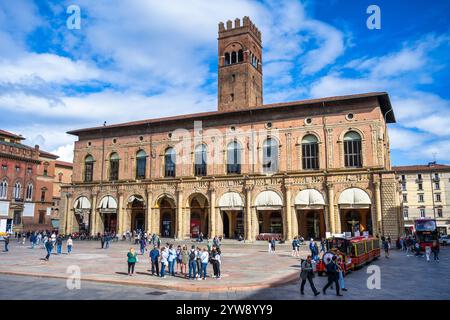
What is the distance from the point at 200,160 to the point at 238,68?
1826 cm

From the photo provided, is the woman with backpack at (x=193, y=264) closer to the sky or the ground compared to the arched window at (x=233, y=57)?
closer to the ground

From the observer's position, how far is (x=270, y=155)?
42.5m

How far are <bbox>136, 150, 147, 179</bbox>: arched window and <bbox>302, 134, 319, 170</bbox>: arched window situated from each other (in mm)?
20513

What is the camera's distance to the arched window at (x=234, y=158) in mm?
43969

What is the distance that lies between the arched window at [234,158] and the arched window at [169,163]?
7525mm

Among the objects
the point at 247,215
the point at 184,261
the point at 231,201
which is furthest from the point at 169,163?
the point at 184,261

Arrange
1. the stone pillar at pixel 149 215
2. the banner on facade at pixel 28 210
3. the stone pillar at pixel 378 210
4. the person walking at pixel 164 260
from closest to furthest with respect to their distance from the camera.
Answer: the person walking at pixel 164 260 → the stone pillar at pixel 378 210 → the stone pillar at pixel 149 215 → the banner on facade at pixel 28 210

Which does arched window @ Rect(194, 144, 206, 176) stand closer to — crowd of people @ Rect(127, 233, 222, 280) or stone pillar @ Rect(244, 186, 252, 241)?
stone pillar @ Rect(244, 186, 252, 241)

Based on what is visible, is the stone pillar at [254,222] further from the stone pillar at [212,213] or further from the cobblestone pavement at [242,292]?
the cobblestone pavement at [242,292]

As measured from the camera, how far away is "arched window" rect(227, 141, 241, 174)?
44.0 metres

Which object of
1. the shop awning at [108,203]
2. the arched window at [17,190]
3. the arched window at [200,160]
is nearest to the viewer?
the arched window at [200,160]

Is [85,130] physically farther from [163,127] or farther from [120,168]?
[163,127]

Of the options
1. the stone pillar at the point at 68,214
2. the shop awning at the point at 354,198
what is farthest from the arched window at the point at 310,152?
the stone pillar at the point at 68,214
